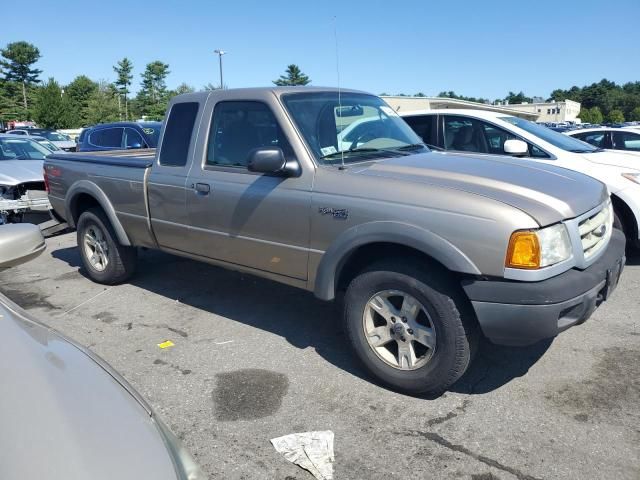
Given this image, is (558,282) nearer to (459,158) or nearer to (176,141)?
(459,158)

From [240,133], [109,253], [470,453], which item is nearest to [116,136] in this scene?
[109,253]

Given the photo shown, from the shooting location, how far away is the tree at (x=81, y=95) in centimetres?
6386

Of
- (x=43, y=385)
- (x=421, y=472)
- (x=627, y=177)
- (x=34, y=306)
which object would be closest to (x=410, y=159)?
(x=421, y=472)

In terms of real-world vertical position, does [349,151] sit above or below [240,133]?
below

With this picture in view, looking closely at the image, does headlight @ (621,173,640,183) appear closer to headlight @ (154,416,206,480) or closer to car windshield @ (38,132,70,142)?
headlight @ (154,416,206,480)

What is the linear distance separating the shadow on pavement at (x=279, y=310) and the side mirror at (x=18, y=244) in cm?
217

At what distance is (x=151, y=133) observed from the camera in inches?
458

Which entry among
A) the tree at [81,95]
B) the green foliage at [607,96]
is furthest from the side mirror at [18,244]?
the green foliage at [607,96]

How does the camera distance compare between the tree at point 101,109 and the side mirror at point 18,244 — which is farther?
the tree at point 101,109

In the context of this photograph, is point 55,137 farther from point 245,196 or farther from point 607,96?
point 607,96

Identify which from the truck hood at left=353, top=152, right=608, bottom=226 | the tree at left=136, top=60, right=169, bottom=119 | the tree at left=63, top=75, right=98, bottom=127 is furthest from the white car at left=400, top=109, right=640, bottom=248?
the tree at left=136, top=60, right=169, bottom=119

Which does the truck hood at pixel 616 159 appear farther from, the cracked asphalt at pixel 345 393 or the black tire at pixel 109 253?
the black tire at pixel 109 253

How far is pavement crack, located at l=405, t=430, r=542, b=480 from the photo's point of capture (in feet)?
8.66

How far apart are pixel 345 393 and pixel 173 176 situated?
95.4 inches
